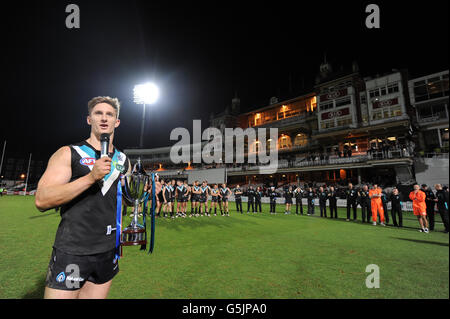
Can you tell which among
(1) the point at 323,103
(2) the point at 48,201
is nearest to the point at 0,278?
(2) the point at 48,201

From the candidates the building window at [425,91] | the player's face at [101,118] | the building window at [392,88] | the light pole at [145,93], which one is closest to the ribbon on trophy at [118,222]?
the player's face at [101,118]

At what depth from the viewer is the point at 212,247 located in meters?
6.52

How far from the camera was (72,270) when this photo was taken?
1.79m

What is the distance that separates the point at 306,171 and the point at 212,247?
3092cm

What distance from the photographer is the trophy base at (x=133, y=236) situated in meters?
2.28

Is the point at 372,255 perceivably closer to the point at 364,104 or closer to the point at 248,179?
the point at 364,104

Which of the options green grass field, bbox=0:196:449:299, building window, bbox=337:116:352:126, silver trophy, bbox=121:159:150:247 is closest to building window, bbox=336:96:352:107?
building window, bbox=337:116:352:126

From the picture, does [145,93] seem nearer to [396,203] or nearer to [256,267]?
[256,267]

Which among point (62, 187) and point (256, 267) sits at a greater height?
point (62, 187)

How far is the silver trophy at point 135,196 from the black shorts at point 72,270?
0.97ft

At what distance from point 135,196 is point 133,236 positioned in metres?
0.45

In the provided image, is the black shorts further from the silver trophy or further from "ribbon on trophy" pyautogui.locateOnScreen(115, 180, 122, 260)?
the silver trophy

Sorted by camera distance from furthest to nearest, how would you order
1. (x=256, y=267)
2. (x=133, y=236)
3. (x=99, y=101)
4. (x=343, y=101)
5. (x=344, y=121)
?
(x=343, y=101) → (x=344, y=121) → (x=256, y=267) → (x=133, y=236) → (x=99, y=101)

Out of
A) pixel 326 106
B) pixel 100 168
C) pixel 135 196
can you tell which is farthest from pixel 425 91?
pixel 100 168
